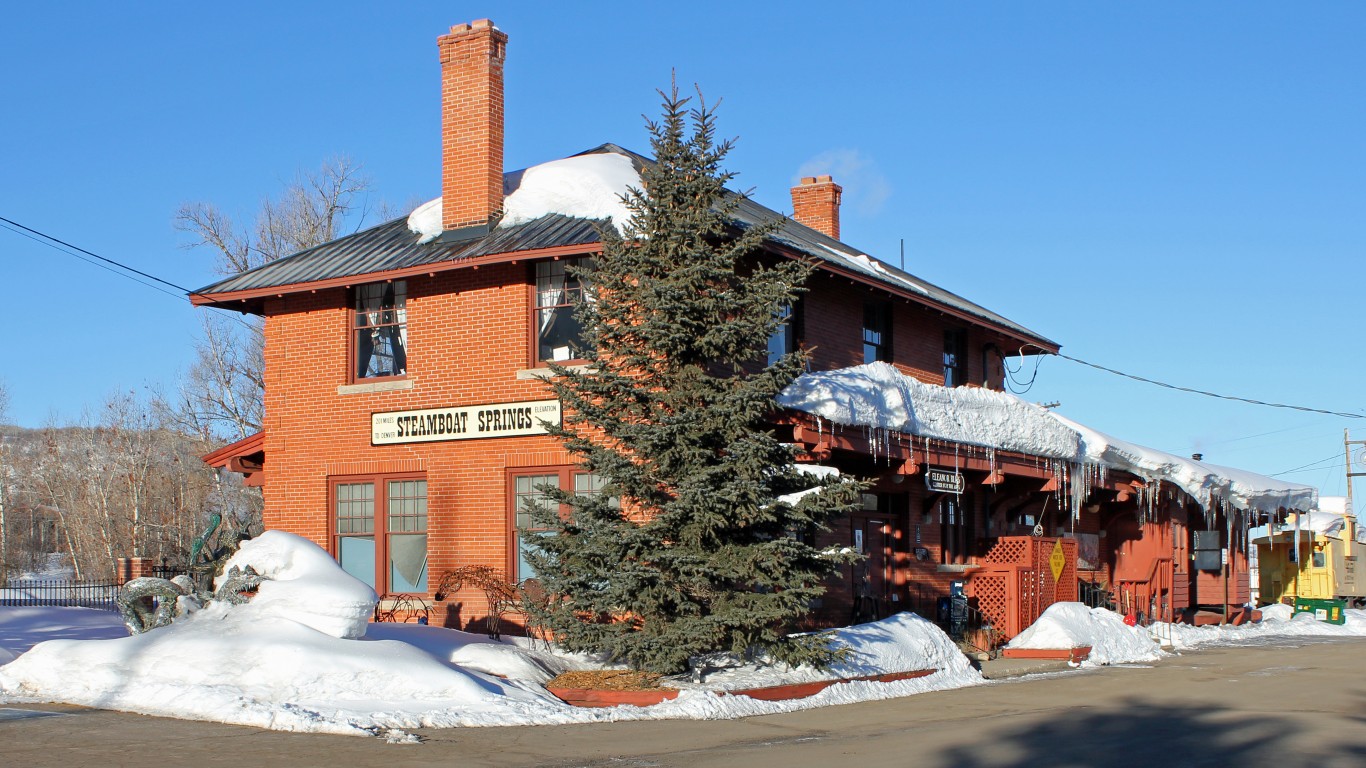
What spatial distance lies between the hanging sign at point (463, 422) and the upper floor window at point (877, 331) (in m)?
6.83

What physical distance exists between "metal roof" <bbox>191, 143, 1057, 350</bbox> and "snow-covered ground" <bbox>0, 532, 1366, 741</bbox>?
540 cm

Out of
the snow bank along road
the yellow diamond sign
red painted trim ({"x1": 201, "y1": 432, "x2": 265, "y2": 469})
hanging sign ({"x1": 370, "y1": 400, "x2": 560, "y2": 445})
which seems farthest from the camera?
the yellow diamond sign

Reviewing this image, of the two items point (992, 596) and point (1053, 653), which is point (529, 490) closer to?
point (992, 596)

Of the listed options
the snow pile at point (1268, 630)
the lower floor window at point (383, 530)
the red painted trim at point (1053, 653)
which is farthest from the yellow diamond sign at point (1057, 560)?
the lower floor window at point (383, 530)

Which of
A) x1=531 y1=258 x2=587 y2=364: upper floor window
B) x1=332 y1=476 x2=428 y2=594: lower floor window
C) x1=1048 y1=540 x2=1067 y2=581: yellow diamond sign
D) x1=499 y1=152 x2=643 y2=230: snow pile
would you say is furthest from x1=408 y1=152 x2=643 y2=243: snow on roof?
x1=1048 y1=540 x2=1067 y2=581: yellow diamond sign

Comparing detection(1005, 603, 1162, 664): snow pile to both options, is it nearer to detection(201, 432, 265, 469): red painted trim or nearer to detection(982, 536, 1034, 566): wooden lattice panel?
detection(982, 536, 1034, 566): wooden lattice panel

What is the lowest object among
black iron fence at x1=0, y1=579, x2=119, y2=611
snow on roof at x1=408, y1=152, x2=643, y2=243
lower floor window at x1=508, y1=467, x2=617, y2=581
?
black iron fence at x1=0, y1=579, x2=119, y2=611

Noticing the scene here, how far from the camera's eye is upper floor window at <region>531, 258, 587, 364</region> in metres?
19.2

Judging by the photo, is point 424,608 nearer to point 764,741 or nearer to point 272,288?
point 272,288

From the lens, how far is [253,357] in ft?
134

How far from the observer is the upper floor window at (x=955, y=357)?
26.5 meters

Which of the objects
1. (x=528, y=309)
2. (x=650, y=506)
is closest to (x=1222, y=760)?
(x=650, y=506)

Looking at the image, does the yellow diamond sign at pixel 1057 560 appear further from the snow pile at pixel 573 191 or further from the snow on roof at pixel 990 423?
the snow pile at pixel 573 191

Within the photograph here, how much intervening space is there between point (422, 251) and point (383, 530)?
4.28 metres
